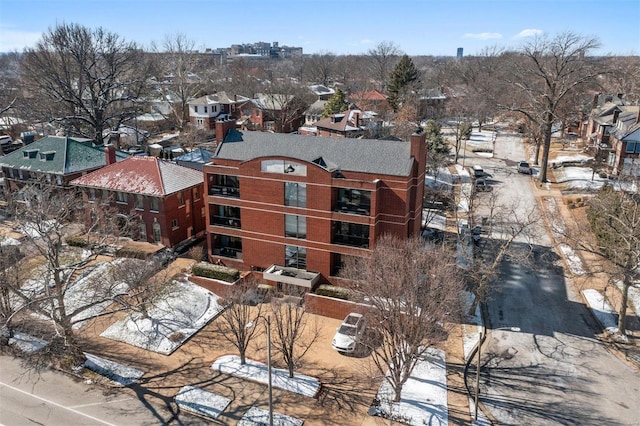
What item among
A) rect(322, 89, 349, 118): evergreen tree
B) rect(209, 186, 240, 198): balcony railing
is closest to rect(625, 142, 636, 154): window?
rect(322, 89, 349, 118): evergreen tree

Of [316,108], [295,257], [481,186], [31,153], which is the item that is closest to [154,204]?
[295,257]

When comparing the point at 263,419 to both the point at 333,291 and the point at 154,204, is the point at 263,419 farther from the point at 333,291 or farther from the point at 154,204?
the point at 154,204

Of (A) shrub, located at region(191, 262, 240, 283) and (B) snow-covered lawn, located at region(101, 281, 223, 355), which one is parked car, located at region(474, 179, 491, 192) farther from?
(B) snow-covered lawn, located at region(101, 281, 223, 355)

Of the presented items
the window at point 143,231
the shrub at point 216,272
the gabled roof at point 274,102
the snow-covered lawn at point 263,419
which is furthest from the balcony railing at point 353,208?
the gabled roof at point 274,102

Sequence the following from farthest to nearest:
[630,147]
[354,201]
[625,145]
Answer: [625,145] → [630,147] → [354,201]

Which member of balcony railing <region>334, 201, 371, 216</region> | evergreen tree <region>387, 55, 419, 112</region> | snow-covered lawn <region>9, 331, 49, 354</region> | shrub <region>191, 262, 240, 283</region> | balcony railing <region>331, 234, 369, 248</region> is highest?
evergreen tree <region>387, 55, 419, 112</region>

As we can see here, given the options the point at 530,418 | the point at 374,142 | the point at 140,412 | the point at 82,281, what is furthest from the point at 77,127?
the point at 530,418

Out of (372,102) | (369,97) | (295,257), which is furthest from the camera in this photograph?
(369,97)
